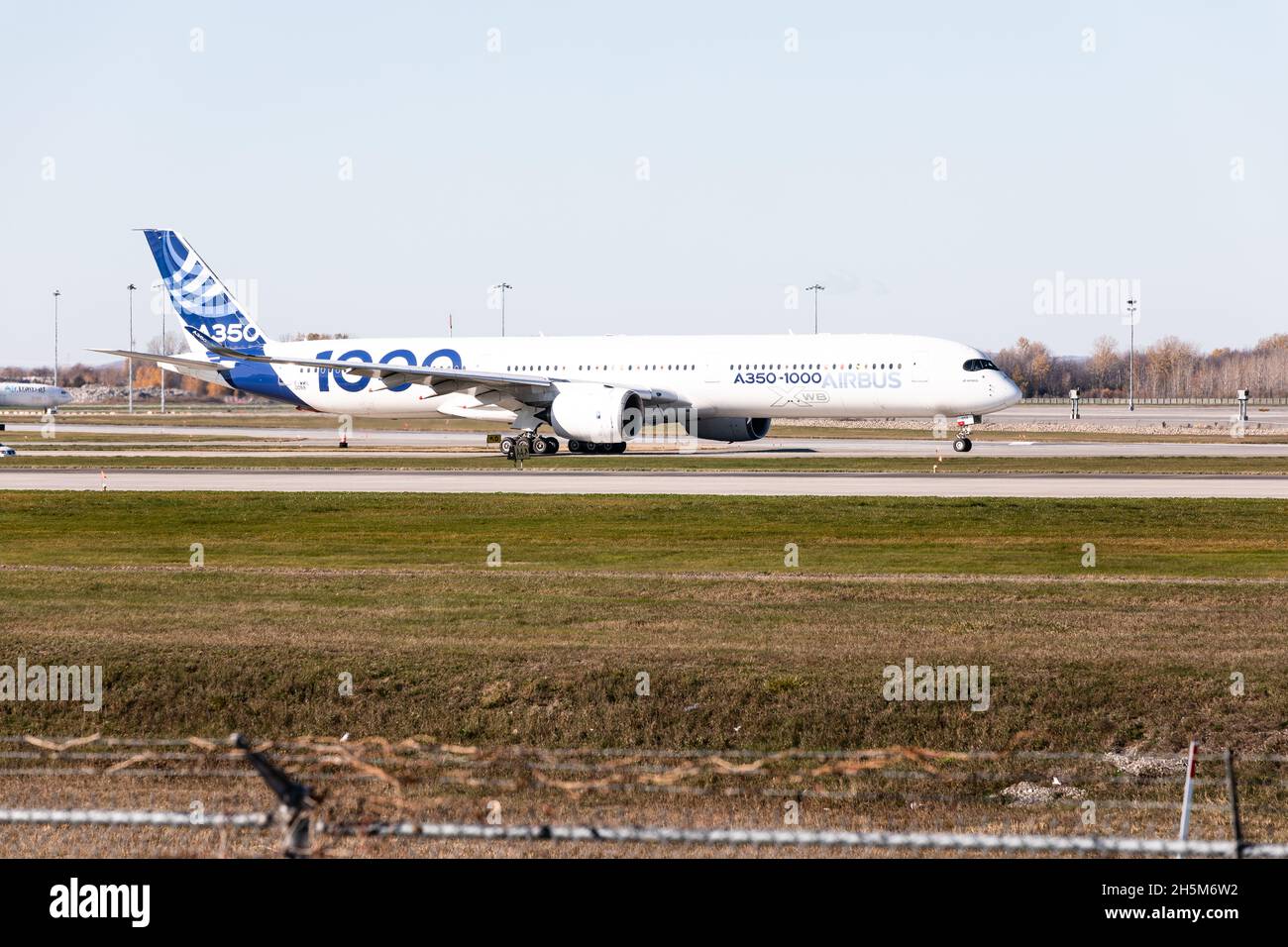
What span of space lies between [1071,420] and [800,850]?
102101 millimetres

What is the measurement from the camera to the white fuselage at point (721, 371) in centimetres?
5819

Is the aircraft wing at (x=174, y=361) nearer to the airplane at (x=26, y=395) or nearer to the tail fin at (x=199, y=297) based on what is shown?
the tail fin at (x=199, y=297)

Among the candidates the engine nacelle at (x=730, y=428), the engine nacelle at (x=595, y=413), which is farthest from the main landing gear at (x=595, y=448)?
the engine nacelle at (x=595, y=413)

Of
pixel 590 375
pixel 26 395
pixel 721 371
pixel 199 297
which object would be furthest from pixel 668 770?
pixel 26 395

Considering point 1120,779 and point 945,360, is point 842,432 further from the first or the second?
point 1120,779

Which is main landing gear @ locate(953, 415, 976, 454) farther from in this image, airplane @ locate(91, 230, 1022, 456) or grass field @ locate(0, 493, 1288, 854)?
grass field @ locate(0, 493, 1288, 854)

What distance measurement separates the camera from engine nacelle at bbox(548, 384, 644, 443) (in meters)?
57.5

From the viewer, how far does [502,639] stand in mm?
21000

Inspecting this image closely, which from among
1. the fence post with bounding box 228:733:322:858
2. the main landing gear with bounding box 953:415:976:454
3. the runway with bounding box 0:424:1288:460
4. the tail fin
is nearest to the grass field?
the fence post with bounding box 228:733:322:858

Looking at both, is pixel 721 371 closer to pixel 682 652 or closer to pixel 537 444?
pixel 537 444

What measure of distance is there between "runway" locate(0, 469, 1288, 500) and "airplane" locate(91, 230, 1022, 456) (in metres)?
7.78
